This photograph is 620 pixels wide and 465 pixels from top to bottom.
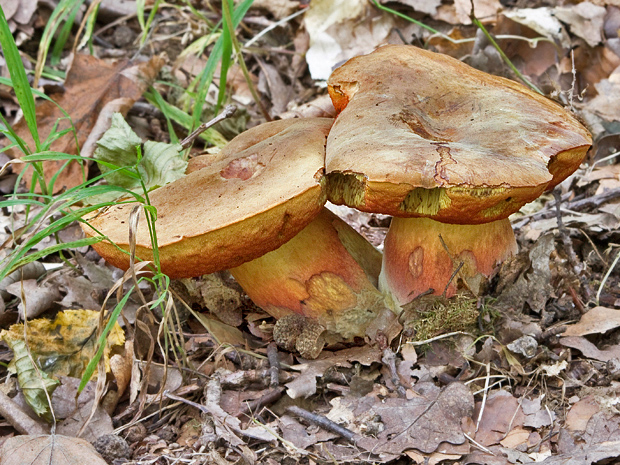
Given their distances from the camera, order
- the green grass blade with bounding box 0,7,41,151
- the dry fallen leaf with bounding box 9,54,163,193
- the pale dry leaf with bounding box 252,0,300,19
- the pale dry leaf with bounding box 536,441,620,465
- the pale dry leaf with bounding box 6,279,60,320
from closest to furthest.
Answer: the pale dry leaf with bounding box 536,441,620,465, the green grass blade with bounding box 0,7,41,151, the pale dry leaf with bounding box 6,279,60,320, the dry fallen leaf with bounding box 9,54,163,193, the pale dry leaf with bounding box 252,0,300,19

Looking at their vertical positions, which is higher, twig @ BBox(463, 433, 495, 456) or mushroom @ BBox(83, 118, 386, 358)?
mushroom @ BBox(83, 118, 386, 358)

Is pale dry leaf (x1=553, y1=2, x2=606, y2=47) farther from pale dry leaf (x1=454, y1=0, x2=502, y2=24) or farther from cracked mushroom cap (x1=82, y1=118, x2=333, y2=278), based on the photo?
cracked mushroom cap (x1=82, y1=118, x2=333, y2=278)

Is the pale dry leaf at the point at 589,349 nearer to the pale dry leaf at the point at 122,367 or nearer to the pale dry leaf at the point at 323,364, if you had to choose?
the pale dry leaf at the point at 323,364

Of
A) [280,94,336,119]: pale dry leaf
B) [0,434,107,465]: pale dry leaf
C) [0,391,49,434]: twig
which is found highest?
[280,94,336,119]: pale dry leaf

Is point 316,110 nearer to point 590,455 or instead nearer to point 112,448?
point 112,448

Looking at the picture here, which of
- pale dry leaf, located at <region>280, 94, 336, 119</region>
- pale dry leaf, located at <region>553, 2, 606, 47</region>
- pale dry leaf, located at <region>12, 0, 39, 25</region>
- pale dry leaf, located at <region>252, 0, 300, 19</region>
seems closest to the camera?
pale dry leaf, located at <region>280, 94, 336, 119</region>

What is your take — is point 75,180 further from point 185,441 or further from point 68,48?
point 185,441

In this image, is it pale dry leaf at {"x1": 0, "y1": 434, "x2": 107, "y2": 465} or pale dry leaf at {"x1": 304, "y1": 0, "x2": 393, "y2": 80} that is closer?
pale dry leaf at {"x1": 0, "y1": 434, "x2": 107, "y2": 465}

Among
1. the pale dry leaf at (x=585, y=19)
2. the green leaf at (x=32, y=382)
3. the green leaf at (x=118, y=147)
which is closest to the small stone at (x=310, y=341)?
the green leaf at (x=32, y=382)

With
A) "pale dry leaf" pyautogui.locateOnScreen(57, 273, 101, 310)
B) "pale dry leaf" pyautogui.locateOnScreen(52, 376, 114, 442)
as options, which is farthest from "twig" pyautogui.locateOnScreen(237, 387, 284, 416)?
"pale dry leaf" pyautogui.locateOnScreen(57, 273, 101, 310)
